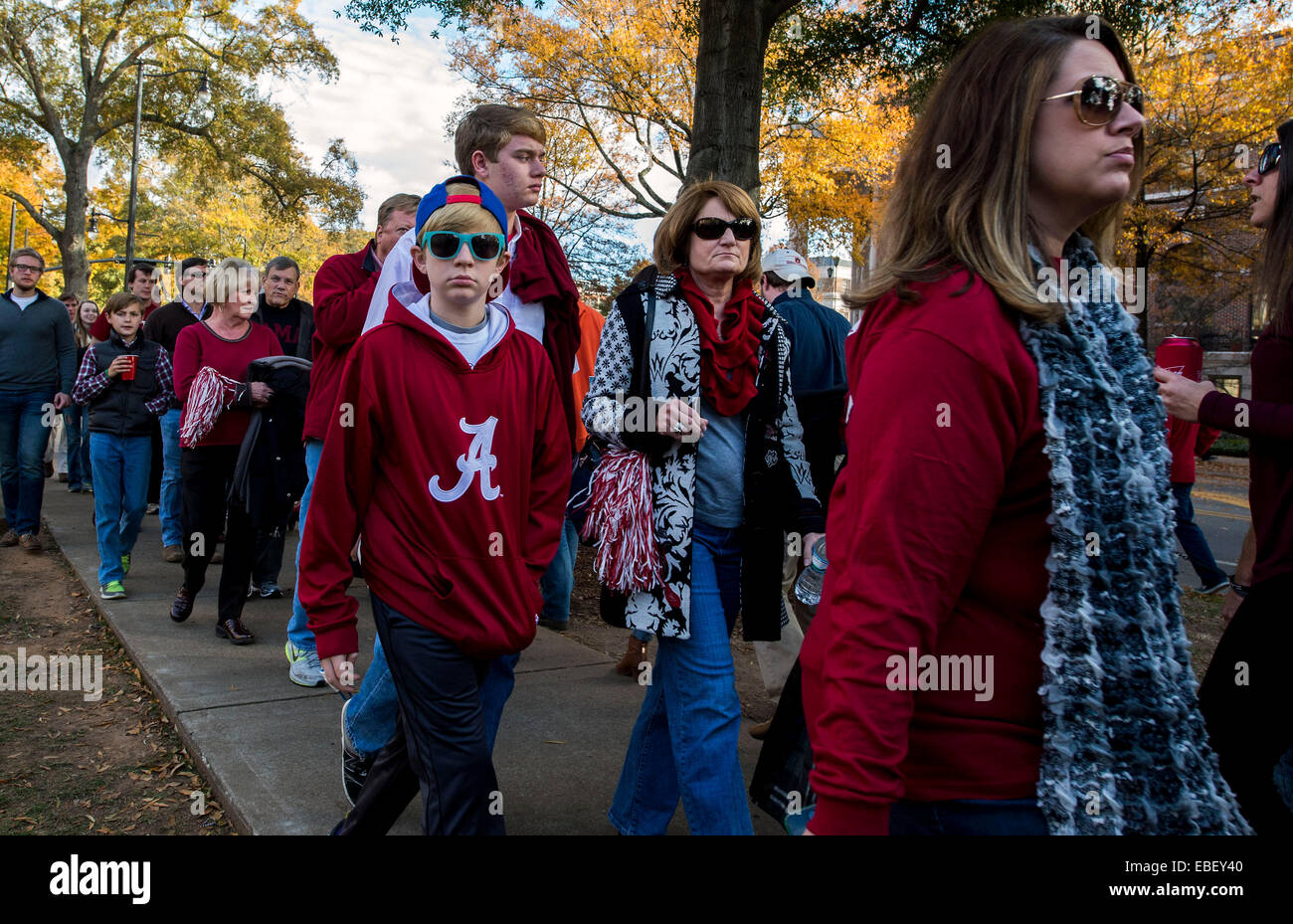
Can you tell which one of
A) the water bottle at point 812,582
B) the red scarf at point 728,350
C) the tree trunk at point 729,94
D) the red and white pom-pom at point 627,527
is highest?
the tree trunk at point 729,94

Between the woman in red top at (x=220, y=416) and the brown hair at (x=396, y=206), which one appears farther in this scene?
the woman in red top at (x=220, y=416)

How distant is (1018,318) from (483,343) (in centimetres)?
165

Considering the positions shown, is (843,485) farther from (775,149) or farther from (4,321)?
(775,149)

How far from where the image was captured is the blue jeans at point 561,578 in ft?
16.9

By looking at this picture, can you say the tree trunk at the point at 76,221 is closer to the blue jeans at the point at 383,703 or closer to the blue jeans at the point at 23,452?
the blue jeans at the point at 23,452

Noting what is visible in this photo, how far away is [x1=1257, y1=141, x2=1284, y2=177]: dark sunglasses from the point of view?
3011 mm

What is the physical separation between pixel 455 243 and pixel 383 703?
1.32 m

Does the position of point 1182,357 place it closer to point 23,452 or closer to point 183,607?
point 183,607

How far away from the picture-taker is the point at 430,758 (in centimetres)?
251

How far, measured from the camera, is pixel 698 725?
113 inches

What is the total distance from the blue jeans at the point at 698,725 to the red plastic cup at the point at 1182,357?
1584 millimetres

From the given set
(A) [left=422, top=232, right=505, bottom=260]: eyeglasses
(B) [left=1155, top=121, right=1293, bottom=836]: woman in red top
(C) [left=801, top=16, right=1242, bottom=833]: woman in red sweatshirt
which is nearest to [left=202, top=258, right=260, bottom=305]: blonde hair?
(A) [left=422, top=232, right=505, bottom=260]: eyeglasses

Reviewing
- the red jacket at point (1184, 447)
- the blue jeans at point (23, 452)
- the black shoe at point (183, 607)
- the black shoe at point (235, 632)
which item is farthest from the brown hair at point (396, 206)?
the red jacket at point (1184, 447)
